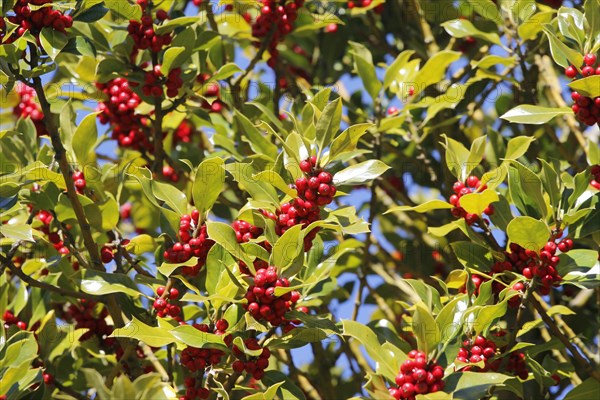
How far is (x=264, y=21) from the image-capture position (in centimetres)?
332

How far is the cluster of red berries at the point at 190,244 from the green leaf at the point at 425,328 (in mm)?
636

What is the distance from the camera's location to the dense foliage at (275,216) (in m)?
2.41

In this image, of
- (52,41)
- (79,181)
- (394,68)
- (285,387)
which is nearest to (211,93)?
(394,68)

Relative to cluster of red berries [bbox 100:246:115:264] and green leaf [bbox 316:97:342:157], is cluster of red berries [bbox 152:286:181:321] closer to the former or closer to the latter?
cluster of red berries [bbox 100:246:115:264]

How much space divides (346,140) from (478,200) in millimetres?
411

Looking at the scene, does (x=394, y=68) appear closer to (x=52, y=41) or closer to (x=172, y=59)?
(x=172, y=59)

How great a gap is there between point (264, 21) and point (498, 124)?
4.52ft

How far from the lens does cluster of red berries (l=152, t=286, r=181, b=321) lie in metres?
2.57

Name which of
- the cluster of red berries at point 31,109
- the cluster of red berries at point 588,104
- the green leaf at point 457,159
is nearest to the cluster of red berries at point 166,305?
the green leaf at point 457,159

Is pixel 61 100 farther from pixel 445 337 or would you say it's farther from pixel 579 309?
pixel 579 309

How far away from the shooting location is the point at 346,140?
2490 mm

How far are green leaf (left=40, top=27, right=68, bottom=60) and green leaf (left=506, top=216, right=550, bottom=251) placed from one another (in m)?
1.31

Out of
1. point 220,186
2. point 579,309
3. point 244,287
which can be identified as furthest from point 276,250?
point 579,309

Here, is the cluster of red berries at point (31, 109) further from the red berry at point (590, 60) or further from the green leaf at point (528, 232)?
the red berry at point (590, 60)
